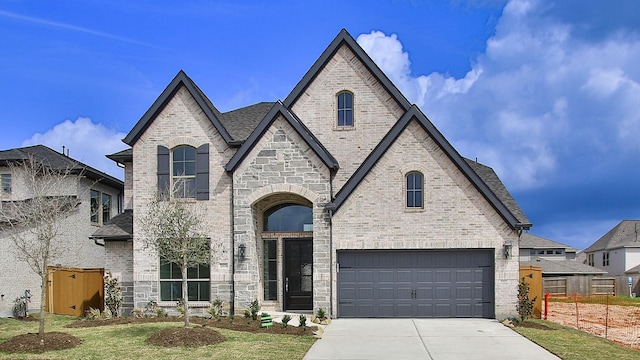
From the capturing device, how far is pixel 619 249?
5231 cm

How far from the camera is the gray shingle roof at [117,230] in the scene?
21156mm

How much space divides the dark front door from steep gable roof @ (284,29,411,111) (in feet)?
17.2

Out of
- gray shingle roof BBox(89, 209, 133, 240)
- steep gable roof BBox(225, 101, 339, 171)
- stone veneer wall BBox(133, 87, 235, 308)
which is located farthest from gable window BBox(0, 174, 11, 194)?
steep gable roof BBox(225, 101, 339, 171)

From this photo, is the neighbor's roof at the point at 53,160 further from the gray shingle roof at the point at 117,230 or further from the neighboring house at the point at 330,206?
the neighboring house at the point at 330,206

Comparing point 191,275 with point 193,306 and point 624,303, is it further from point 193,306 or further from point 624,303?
point 624,303

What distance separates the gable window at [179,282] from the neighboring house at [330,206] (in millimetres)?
42

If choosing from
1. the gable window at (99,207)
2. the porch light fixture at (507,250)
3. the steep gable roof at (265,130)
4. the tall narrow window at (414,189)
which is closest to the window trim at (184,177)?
the steep gable roof at (265,130)

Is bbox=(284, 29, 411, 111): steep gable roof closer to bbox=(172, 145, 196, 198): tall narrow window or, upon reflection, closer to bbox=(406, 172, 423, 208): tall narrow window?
bbox=(406, 172, 423, 208): tall narrow window

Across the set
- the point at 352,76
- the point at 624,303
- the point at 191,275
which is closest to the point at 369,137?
the point at 352,76

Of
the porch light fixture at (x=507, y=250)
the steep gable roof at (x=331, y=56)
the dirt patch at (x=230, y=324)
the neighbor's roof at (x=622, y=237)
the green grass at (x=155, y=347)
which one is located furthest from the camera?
the neighbor's roof at (x=622, y=237)

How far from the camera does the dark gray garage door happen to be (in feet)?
65.8

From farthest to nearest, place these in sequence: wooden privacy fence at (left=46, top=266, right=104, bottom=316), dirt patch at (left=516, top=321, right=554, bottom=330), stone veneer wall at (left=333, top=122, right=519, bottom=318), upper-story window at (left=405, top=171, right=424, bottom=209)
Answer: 1. wooden privacy fence at (left=46, top=266, right=104, bottom=316)
2. upper-story window at (left=405, top=171, right=424, bottom=209)
3. stone veneer wall at (left=333, top=122, right=519, bottom=318)
4. dirt patch at (left=516, top=321, right=554, bottom=330)

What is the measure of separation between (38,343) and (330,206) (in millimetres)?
9515

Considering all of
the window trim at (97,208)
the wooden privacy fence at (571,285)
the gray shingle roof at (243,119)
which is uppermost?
the gray shingle roof at (243,119)
